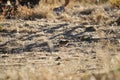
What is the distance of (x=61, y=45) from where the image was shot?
12328 mm

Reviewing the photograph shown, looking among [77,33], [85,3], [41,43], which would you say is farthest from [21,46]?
[85,3]

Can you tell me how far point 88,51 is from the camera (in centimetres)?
1145

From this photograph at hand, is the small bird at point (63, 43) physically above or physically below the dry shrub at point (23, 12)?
above

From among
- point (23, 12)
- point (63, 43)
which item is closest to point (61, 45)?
point (63, 43)

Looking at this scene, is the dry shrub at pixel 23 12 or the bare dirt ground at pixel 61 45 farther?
the dry shrub at pixel 23 12

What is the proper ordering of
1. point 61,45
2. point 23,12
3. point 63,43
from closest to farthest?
point 61,45
point 63,43
point 23,12

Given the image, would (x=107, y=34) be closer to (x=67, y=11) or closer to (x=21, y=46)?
(x=21, y=46)

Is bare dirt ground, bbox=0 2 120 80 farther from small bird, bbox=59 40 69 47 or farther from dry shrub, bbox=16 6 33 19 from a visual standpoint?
dry shrub, bbox=16 6 33 19

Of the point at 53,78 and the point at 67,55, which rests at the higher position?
the point at 53,78

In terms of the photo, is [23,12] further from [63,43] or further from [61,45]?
[61,45]

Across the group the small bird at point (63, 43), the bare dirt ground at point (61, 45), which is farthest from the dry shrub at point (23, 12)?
the small bird at point (63, 43)

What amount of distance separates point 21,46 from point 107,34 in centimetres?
273

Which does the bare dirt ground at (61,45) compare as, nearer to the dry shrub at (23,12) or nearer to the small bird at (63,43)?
the small bird at (63,43)

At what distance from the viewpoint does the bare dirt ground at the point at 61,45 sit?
8.28 meters
